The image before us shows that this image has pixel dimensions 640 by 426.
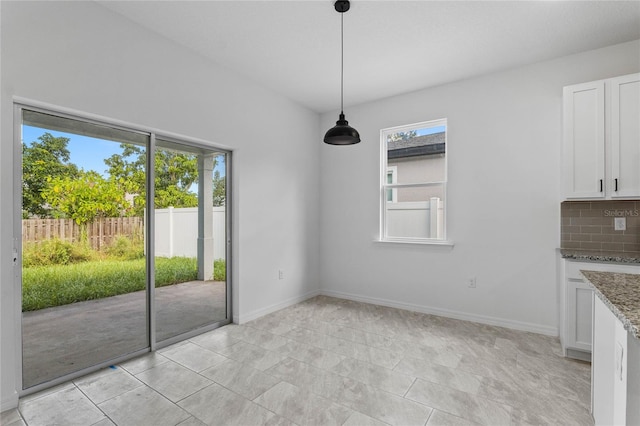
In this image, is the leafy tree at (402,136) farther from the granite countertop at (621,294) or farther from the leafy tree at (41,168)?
the leafy tree at (41,168)

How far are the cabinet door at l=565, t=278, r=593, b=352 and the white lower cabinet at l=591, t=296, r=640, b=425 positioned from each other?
1.29 m

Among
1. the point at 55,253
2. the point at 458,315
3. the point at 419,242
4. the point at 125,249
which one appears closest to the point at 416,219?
the point at 419,242

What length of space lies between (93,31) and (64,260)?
1.86 metres

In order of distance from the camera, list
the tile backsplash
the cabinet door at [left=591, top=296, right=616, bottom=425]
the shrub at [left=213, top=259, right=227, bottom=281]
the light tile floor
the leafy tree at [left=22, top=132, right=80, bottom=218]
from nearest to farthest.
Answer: the cabinet door at [left=591, top=296, right=616, bottom=425] → the light tile floor → the leafy tree at [left=22, top=132, right=80, bottom=218] → the tile backsplash → the shrub at [left=213, top=259, right=227, bottom=281]

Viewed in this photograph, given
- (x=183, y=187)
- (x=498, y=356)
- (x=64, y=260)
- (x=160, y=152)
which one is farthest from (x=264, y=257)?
(x=498, y=356)

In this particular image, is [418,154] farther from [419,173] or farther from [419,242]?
[419,242]

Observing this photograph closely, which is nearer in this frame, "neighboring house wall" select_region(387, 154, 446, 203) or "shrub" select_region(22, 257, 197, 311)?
"shrub" select_region(22, 257, 197, 311)

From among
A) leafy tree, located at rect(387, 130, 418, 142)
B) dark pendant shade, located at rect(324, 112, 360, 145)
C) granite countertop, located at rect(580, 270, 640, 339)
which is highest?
leafy tree, located at rect(387, 130, 418, 142)

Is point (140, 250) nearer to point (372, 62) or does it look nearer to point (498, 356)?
point (372, 62)

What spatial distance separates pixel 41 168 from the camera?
2393mm

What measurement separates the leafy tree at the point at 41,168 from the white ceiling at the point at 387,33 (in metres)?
1.22

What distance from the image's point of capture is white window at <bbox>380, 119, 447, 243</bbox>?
13.8 feet

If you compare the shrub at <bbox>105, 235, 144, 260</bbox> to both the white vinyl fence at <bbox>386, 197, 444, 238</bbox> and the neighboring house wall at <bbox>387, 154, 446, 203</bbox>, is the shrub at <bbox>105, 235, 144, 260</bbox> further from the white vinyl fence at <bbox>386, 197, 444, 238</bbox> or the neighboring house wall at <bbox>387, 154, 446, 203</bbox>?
the neighboring house wall at <bbox>387, 154, 446, 203</bbox>

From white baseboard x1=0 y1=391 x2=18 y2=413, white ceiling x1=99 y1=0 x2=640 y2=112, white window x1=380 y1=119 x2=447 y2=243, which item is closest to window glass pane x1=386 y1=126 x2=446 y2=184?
white window x1=380 y1=119 x2=447 y2=243
